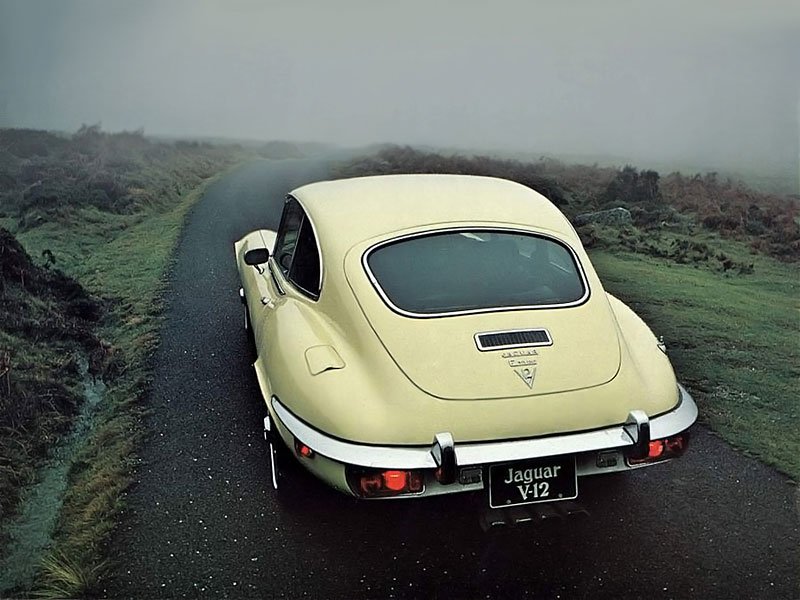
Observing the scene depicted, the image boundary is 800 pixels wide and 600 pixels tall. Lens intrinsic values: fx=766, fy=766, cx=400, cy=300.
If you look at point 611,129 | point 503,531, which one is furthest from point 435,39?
point 503,531

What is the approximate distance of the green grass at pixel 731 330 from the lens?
296cm

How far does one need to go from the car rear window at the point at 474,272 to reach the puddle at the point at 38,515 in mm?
1146

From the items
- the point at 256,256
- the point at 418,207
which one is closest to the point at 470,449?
the point at 418,207

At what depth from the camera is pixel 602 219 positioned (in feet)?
11.5

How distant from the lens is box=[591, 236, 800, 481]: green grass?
2.96 meters

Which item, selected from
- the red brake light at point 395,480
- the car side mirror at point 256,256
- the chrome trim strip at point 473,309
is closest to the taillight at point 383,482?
the red brake light at point 395,480

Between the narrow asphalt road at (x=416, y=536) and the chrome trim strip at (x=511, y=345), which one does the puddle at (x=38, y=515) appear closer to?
the narrow asphalt road at (x=416, y=536)

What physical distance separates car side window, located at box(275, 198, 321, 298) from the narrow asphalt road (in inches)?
22.3

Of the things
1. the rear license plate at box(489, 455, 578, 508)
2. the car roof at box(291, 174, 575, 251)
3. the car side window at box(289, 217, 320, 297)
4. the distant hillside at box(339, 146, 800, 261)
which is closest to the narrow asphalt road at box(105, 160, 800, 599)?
the rear license plate at box(489, 455, 578, 508)

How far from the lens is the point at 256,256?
3.18m

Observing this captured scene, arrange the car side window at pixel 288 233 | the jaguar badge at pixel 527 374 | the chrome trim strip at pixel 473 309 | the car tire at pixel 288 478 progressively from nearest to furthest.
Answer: the jaguar badge at pixel 527 374, the chrome trim strip at pixel 473 309, the car tire at pixel 288 478, the car side window at pixel 288 233

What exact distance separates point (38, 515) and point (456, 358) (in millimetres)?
1383

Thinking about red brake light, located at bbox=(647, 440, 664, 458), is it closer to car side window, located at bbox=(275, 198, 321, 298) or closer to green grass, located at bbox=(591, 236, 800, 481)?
green grass, located at bbox=(591, 236, 800, 481)

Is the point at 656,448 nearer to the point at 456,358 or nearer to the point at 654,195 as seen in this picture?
the point at 456,358
